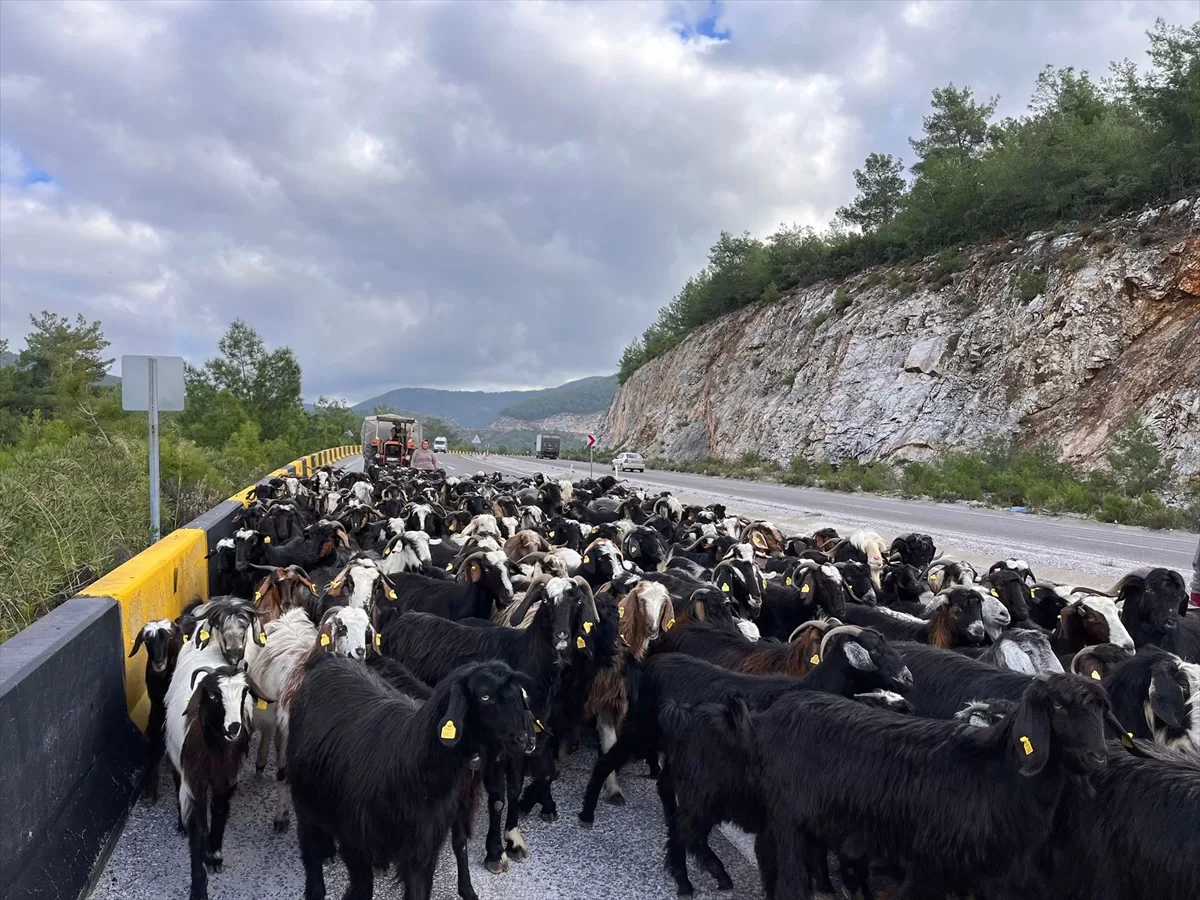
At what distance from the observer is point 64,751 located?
13.5 ft

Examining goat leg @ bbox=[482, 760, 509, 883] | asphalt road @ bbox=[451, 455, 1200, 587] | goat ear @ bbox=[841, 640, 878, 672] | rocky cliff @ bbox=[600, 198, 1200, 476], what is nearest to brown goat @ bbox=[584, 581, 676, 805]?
goat leg @ bbox=[482, 760, 509, 883]

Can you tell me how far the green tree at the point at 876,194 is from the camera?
54500 mm

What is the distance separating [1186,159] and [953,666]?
33294 mm

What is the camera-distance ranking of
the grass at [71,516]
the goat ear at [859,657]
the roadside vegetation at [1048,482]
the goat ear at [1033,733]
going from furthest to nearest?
the roadside vegetation at [1048,482]
the grass at [71,516]
the goat ear at [859,657]
the goat ear at [1033,733]

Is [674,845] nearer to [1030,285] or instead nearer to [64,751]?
[64,751]

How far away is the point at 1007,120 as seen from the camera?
50.8 meters

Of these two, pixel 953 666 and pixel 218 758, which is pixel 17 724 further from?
pixel 953 666

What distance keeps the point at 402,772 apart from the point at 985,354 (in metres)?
35.8

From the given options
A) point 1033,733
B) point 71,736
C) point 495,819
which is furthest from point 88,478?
point 1033,733

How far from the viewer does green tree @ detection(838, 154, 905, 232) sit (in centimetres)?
5450

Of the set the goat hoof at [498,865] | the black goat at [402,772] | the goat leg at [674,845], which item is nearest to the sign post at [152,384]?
the black goat at [402,772]

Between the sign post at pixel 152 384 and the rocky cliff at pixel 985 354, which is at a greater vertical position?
the rocky cliff at pixel 985 354

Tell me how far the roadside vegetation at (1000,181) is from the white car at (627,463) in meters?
13.5

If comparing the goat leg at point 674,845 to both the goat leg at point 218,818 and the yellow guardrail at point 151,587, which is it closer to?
the goat leg at point 218,818
